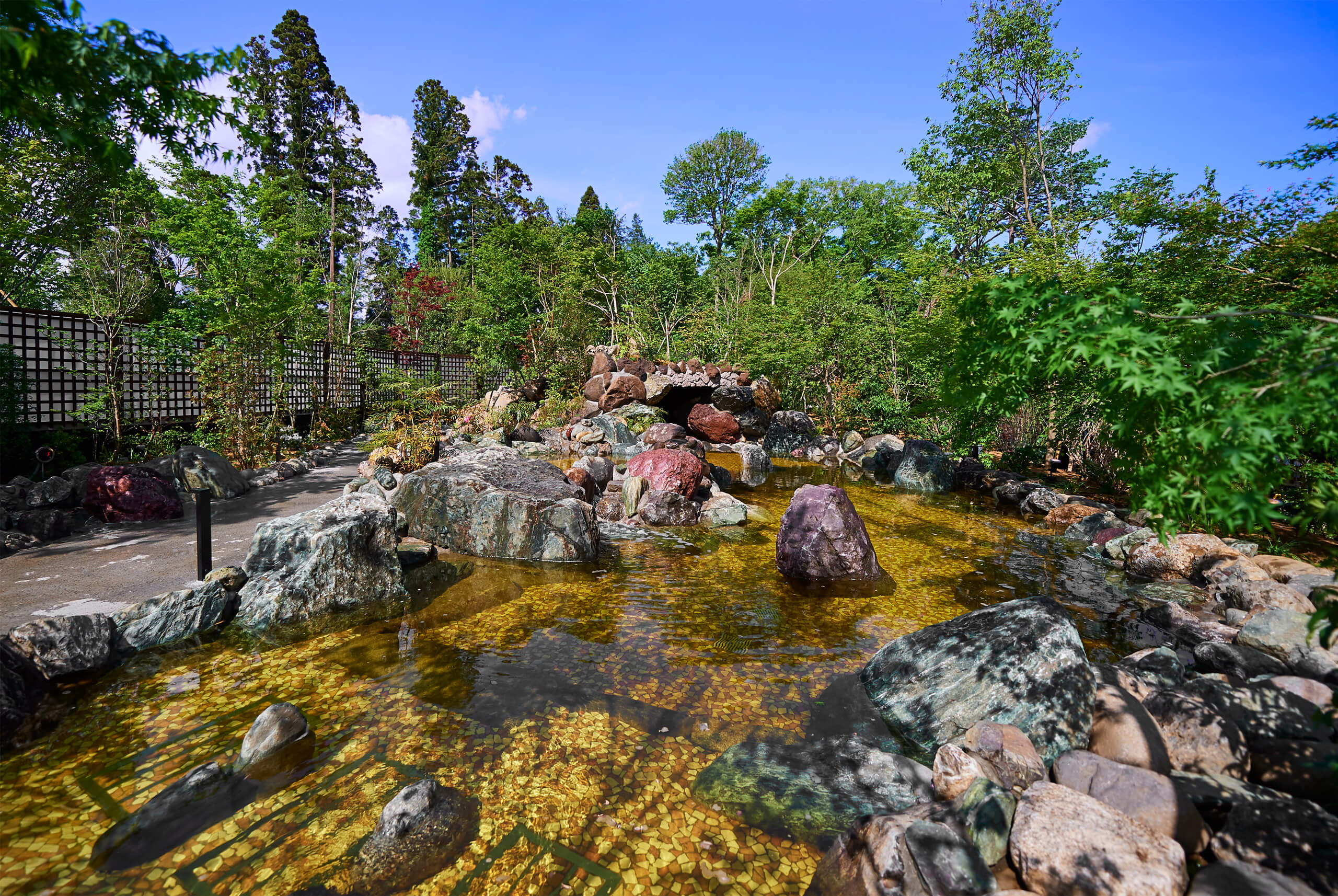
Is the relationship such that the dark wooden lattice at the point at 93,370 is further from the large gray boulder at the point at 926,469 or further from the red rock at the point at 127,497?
the large gray boulder at the point at 926,469

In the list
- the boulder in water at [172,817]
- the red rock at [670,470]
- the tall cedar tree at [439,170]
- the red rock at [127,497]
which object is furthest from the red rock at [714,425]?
the tall cedar tree at [439,170]

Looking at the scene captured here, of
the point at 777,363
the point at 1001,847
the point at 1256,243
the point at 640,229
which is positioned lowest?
the point at 1001,847

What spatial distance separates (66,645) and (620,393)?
18.2 m

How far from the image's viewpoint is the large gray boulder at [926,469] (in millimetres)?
15469

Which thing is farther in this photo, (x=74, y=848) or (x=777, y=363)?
(x=777, y=363)

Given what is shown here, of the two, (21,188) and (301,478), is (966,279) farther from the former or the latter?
(21,188)

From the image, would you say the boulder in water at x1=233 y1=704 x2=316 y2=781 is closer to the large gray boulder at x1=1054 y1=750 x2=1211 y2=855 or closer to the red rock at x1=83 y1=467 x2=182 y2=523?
the large gray boulder at x1=1054 y1=750 x2=1211 y2=855

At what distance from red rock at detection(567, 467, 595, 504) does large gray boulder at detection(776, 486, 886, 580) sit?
430 cm

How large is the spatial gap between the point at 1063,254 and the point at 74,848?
20774mm

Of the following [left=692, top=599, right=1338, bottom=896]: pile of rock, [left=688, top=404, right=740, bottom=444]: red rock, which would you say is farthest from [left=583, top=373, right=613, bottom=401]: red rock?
[left=692, top=599, right=1338, bottom=896]: pile of rock

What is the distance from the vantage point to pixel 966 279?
55.0 ft

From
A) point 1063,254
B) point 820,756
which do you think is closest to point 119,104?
point 820,756

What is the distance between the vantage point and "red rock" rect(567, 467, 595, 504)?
37.8 ft

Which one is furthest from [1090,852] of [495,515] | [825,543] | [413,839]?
[495,515]
